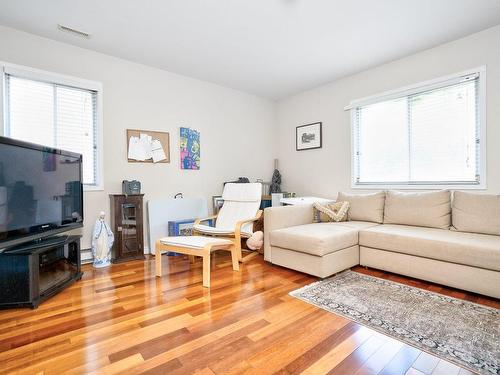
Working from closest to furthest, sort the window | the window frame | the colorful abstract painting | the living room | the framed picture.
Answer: the living room < the window frame < the window < the colorful abstract painting < the framed picture

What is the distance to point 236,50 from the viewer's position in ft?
10.4

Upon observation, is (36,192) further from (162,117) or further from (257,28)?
(257,28)

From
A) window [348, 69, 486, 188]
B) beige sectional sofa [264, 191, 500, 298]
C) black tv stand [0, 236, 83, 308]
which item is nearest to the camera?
black tv stand [0, 236, 83, 308]

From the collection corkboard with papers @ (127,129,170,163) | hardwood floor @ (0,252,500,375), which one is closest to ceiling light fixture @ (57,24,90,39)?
corkboard with papers @ (127,129,170,163)

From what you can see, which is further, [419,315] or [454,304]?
[454,304]

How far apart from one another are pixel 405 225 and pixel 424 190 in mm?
609

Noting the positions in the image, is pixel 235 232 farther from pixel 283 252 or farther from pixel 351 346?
pixel 351 346

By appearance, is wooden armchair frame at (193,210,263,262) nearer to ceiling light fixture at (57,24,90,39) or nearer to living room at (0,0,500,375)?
living room at (0,0,500,375)

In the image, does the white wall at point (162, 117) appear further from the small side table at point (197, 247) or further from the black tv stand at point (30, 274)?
the small side table at point (197, 247)

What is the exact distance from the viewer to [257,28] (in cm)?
272

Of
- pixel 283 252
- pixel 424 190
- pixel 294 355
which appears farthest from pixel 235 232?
pixel 424 190

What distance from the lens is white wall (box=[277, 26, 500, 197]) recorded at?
274 centimetres

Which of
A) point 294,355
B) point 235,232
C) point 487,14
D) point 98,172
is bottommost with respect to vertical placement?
point 294,355

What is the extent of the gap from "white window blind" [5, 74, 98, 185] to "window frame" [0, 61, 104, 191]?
0.13 ft
